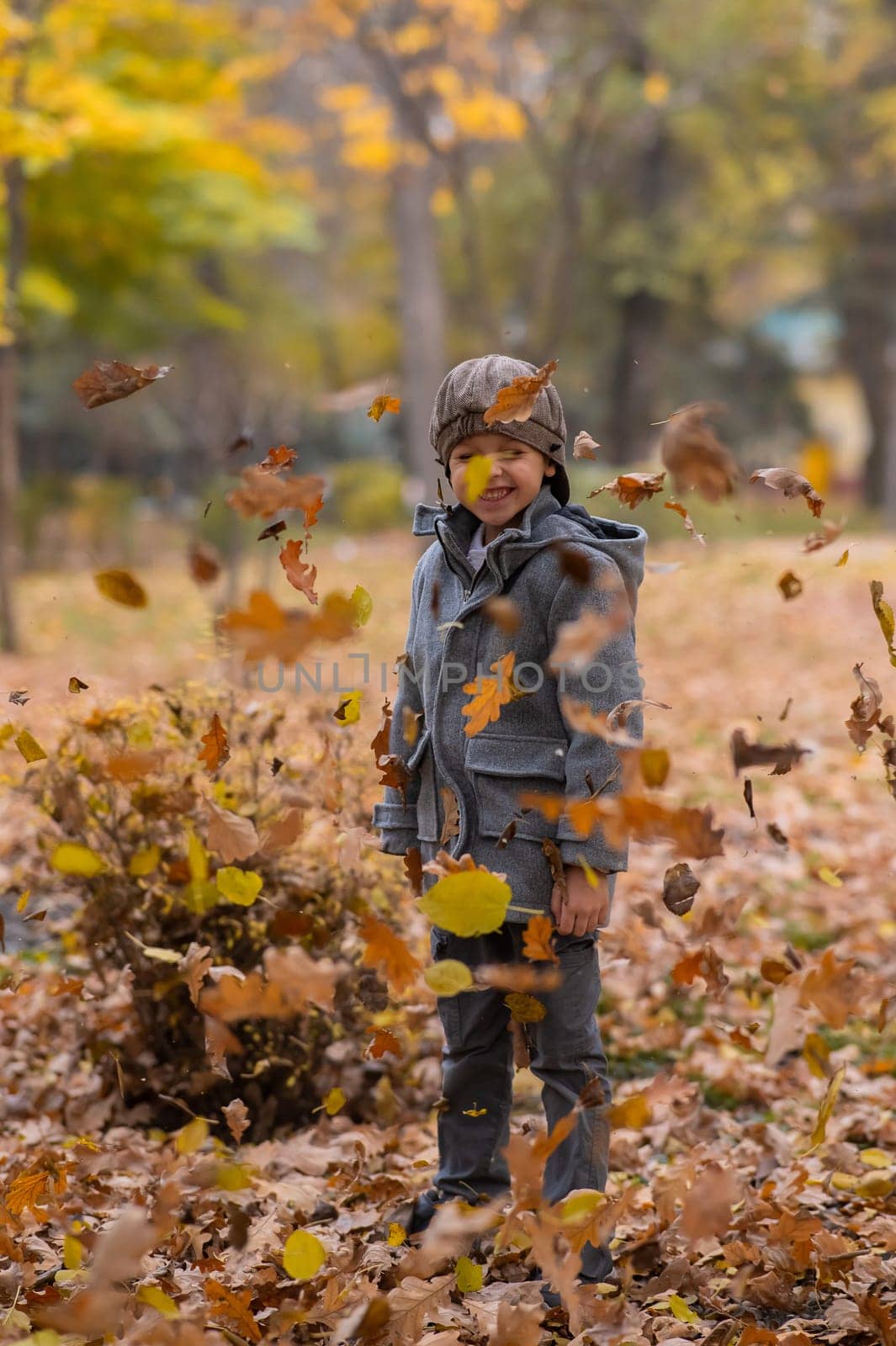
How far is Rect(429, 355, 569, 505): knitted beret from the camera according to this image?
87.7 inches

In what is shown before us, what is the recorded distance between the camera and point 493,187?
18859 mm

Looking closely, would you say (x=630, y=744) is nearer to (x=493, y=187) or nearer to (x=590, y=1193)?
(x=590, y=1193)

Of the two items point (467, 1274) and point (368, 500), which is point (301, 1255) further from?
point (368, 500)

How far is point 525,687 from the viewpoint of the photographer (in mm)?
2244

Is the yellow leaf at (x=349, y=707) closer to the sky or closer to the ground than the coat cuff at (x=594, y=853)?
closer to the sky

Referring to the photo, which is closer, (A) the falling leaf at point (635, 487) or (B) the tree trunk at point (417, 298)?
(A) the falling leaf at point (635, 487)

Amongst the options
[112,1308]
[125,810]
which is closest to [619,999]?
[125,810]

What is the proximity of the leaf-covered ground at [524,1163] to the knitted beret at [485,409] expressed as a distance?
353 millimetres

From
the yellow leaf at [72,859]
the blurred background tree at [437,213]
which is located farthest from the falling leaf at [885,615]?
the blurred background tree at [437,213]

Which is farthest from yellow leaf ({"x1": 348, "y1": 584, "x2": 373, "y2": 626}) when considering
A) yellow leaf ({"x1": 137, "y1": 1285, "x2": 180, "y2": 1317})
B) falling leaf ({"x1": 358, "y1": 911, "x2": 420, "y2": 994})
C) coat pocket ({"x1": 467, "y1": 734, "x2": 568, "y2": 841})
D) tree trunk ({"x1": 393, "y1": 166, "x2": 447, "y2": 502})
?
tree trunk ({"x1": 393, "y1": 166, "x2": 447, "y2": 502})

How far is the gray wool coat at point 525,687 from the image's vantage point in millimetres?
2172

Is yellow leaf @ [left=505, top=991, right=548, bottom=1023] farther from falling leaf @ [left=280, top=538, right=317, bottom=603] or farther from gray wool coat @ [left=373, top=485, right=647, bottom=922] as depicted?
falling leaf @ [left=280, top=538, right=317, bottom=603]

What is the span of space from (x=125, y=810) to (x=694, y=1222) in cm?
172

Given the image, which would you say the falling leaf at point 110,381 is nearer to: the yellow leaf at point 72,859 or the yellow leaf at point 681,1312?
the yellow leaf at point 72,859
